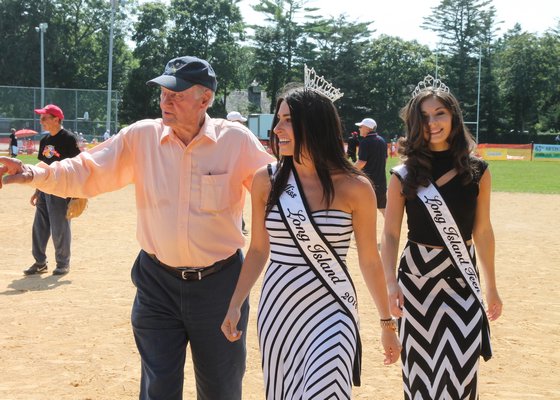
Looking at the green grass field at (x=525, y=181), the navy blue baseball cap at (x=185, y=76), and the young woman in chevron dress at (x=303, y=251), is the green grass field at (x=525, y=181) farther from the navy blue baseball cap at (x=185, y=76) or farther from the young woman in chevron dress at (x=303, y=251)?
the young woman in chevron dress at (x=303, y=251)

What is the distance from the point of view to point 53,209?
980cm

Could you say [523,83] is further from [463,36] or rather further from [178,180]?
[178,180]

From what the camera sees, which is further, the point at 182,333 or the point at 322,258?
the point at 182,333

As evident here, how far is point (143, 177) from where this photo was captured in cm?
402

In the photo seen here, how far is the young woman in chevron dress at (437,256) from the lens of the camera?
3.91 metres

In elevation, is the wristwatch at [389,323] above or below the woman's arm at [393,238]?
below

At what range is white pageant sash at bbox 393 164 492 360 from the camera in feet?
13.1

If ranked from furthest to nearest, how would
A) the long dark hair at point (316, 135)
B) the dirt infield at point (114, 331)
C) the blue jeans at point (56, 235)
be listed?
1. the blue jeans at point (56, 235)
2. the dirt infield at point (114, 331)
3. the long dark hair at point (316, 135)

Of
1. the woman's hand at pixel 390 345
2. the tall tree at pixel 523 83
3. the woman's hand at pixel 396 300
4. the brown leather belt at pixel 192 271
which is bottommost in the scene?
the woman's hand at pixel 390 345

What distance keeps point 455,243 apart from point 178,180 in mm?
1487

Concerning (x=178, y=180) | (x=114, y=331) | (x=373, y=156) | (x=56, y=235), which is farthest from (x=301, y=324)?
(x=373, y=156)

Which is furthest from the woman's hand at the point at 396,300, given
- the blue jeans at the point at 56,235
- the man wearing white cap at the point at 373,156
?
the man wearing white cap at the point at 373,156

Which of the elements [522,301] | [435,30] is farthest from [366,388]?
[435,30]

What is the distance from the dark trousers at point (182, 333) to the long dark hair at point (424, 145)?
113cm
